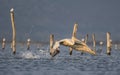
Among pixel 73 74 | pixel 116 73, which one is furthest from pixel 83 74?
pixel 116 73

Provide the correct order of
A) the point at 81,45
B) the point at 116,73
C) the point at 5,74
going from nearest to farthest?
the point at 5,74, the point at 116,73, the point at 81,45

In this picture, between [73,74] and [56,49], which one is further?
[56,49]

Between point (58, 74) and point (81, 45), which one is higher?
point (81, 45)

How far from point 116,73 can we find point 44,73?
214 inches

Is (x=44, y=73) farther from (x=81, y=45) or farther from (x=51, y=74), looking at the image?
(x=81, y=45)

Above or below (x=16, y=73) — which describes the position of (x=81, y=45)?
above

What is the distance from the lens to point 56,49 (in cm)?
3278

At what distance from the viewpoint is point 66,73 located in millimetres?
30812

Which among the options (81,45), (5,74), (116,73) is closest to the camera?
(5,74)

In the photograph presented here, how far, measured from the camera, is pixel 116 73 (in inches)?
1236

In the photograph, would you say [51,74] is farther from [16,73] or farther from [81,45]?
[81,45]

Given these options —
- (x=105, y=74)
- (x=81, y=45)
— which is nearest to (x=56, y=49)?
(x=81, y=45)

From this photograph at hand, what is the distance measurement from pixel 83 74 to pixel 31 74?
12.4 ft

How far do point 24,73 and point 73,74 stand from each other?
3.62 meters
